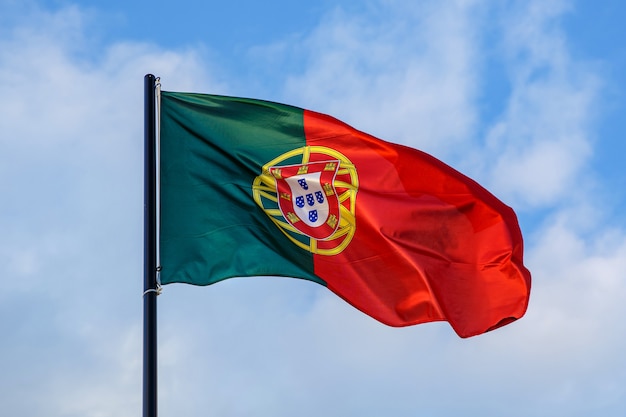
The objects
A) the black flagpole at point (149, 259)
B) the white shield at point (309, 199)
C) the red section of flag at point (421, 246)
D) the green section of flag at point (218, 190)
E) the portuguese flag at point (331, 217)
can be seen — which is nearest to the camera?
the black flagpole at point (149, 259)

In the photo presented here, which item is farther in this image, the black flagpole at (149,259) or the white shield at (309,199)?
the white shield at (309,199)

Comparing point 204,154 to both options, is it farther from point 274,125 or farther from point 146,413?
point 146,413

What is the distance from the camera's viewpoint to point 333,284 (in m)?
13.9

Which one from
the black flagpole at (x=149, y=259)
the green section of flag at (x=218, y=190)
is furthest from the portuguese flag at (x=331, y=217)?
the black flagpole at (x=149, y=259)

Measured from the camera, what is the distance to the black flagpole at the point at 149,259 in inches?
423

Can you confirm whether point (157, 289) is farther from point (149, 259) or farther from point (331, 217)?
point (331, 217)

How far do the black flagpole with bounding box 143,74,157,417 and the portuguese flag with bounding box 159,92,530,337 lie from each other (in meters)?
0.59

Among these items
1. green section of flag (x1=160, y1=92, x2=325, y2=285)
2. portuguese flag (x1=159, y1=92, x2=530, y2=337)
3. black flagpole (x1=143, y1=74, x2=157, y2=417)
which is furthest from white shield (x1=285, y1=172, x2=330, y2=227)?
black flagpole (x1=143, y1=74, x2=157, y2=417)

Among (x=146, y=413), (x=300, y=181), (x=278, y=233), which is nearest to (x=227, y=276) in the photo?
(x=278, y=233)

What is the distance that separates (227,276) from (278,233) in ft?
3.56

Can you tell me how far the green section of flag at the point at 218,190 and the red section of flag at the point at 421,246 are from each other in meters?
0.71

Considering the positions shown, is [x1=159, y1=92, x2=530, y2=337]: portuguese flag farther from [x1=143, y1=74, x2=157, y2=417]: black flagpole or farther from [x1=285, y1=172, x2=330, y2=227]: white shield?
[x1=143, y1=74, x2=157, y2=417]: black flagpole

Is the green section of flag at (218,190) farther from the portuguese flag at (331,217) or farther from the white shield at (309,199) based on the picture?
the white shield at (309,199)

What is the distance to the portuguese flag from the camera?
13.4 meters
